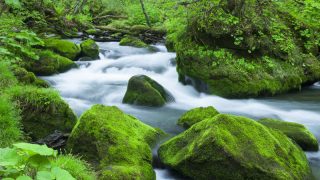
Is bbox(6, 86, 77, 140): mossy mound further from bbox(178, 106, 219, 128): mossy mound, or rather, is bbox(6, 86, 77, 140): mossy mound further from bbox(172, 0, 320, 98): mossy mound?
bbox(172, 0, 320, 98): mossy mound

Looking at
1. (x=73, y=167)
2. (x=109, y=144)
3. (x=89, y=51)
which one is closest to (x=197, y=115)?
(x=109, y=144)

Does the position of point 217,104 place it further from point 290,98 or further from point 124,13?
point 124,13

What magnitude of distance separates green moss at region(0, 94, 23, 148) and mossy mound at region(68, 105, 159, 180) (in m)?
0.75

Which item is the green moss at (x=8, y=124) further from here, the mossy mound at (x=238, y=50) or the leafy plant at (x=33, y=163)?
the mossy mound at (x=238, y=50)

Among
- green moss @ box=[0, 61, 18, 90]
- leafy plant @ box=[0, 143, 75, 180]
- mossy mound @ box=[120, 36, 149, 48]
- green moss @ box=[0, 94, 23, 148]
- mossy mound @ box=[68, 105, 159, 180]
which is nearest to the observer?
leafy plant @ box=[0, 143, 75, 180]

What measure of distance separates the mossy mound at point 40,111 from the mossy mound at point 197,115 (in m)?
2.28

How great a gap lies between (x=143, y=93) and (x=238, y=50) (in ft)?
10.9

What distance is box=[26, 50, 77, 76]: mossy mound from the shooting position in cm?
1162

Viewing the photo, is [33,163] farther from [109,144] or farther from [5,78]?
[5,78]

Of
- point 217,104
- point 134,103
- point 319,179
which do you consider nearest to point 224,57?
point 217,104

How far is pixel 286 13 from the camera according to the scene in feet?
41.1

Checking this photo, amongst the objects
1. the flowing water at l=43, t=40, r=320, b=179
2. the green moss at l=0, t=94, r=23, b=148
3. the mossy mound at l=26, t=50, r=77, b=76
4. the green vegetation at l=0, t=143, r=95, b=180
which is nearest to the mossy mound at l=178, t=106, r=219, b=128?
the flowing water at l=43, t=40, r=320, b=179

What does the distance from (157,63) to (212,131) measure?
9.24 meters

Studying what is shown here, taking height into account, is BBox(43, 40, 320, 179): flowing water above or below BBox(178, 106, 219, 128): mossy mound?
below
